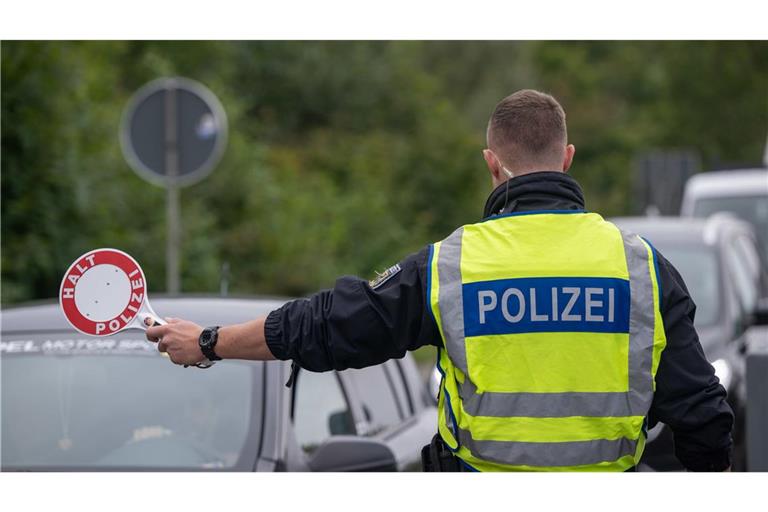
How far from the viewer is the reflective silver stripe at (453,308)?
314 centimetres

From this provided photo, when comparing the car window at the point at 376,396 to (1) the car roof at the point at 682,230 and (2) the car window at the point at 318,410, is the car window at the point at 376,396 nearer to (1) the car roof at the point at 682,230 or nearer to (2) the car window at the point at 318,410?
(2) the car window at the point at 318,410

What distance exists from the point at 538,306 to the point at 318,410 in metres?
2.35

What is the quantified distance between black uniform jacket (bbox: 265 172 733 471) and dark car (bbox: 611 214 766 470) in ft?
14.3

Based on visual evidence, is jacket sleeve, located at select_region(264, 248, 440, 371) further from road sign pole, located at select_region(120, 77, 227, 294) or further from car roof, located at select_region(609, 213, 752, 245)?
car roof, located at select_region(609, 213, 752, 245)

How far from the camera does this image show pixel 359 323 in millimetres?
3178

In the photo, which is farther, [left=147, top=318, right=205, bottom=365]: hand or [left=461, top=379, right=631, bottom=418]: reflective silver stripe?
[left=147, top=318, right=205, bottom=365]: hand

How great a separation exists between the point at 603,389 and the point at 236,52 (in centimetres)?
2676

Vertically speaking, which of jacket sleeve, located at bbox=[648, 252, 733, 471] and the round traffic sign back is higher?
the round traffic sign back

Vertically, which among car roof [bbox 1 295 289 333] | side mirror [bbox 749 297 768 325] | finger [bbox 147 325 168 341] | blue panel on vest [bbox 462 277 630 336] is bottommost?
side mirror [bbox 749 297 768 325]

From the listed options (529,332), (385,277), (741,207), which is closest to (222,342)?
(385,277)

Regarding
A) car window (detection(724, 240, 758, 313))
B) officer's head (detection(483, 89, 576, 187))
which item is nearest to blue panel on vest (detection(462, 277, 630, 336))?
officer's head (detection(483, 89, 576, 187))

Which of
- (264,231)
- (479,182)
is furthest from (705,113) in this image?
(264,231)

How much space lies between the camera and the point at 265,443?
4.62 m

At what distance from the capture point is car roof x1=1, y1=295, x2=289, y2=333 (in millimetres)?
4938
